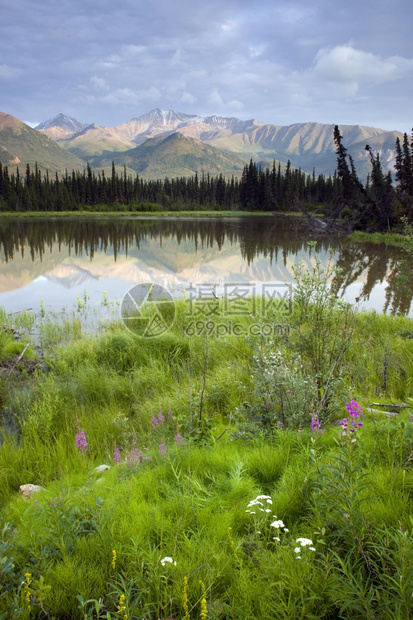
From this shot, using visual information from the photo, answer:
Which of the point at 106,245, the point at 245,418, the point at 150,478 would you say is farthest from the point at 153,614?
the point at 106,245

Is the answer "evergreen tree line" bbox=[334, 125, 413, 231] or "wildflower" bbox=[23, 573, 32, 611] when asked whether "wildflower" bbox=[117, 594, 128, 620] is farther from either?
"evergreen tree line" bbox=[334, 125, 413, 231]

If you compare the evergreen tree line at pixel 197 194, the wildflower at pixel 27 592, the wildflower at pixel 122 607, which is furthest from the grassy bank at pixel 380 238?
the wildflower at pixel 27 592

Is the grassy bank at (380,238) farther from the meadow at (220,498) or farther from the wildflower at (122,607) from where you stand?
the wildflower at (122,607)

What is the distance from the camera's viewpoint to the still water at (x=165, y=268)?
1408 cm

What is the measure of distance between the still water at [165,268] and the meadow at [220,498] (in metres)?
5.85

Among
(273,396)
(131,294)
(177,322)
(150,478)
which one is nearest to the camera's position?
(150,478)

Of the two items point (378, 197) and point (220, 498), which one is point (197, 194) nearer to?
point (378, 197)

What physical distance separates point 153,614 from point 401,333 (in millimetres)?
7694

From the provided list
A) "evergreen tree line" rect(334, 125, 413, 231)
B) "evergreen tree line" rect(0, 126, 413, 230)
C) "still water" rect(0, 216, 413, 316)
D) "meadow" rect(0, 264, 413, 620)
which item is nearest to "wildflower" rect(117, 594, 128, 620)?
"meadow" rect(0, 264, 413, 620)

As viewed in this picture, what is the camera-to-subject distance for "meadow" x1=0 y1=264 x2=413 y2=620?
2170 millimetres

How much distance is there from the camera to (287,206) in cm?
9238

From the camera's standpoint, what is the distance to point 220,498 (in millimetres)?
3129

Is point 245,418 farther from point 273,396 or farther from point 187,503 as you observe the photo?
point 187,503

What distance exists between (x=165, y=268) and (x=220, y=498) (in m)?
17.8
